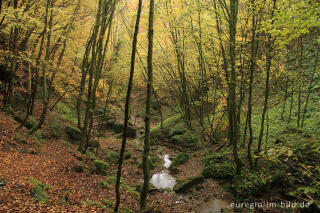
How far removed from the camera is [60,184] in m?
5.95

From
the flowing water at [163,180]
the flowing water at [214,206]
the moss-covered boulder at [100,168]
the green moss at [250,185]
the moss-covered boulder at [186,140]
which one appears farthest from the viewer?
the moss-covered boulder at [186,140]

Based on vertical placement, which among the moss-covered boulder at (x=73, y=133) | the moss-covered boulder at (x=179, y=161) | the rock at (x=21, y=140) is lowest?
the moss-covered boulder at (x=179, y=161)

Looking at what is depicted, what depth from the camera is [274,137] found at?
859cm

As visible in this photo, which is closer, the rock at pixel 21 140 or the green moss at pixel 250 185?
the green moss at pixel 250 185

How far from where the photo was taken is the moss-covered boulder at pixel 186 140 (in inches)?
500

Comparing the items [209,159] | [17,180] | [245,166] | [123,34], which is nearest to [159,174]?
[209,159]

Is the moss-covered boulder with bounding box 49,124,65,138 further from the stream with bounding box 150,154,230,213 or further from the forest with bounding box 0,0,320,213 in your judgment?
the stream with bounding box 150,154,230,213

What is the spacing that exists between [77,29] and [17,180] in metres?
9.13

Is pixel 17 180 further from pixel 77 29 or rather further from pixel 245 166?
pixel 77 29

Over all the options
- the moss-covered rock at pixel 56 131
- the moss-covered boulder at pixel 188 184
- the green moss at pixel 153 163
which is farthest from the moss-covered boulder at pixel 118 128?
Answer: the moss-covered boulder at pixel 188 184

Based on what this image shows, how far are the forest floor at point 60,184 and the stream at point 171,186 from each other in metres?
0.20

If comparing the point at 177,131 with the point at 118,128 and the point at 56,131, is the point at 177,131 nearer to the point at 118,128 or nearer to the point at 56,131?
the point at 118,128

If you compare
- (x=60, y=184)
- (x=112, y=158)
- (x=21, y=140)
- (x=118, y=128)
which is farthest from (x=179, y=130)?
(x=21, y=140)

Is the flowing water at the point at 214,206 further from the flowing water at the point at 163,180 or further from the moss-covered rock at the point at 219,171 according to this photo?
the flowing water at the point at 163,180
